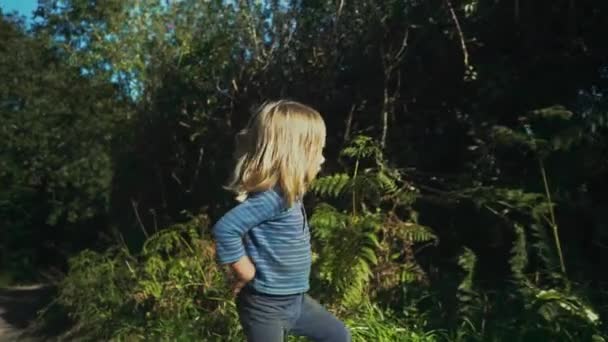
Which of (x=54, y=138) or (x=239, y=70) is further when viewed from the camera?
(x=54, y=138)

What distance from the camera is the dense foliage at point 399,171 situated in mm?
6109

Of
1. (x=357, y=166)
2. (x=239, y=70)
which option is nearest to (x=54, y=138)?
(x=239, y=70)

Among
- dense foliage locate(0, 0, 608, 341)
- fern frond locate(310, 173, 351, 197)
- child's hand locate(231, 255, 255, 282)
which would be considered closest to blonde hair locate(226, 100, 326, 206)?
child's hand locate(231, 255, 255, 282)

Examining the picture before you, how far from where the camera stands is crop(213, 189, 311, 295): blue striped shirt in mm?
3803

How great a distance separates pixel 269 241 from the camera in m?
3.93

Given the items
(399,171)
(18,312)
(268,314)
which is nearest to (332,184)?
(399,171)

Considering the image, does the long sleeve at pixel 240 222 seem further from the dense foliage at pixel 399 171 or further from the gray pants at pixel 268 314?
the dense foliage at pixel 399 171

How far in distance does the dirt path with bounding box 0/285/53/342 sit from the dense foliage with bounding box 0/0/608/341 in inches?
17.8

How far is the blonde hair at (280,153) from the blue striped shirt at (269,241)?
0.06 meters

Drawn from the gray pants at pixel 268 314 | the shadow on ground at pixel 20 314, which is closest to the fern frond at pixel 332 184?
the gray pants at pixel 268 314

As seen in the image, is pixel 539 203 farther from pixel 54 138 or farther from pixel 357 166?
pixel 54 138

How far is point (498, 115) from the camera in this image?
23.7 ft

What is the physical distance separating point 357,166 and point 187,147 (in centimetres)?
377

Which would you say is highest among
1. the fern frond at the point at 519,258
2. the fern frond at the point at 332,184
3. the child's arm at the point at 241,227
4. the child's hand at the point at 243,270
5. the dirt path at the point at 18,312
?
the child's arm at the point at 241,227
